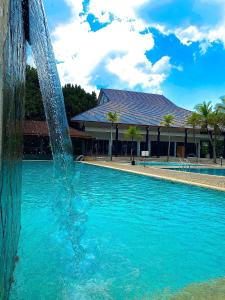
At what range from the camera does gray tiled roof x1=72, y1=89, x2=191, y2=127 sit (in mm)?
36334

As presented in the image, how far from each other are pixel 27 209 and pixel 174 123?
1196 inches

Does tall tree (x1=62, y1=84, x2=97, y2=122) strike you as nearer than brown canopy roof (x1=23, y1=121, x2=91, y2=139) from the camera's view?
No

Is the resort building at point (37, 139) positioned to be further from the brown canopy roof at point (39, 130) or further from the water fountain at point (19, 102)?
the water fountain at point (19, 102)

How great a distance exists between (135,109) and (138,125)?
5.58 m

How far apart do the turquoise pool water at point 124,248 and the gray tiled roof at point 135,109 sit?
23.4m

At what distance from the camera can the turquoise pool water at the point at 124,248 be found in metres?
4.91

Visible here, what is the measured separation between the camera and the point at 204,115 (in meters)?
33.4

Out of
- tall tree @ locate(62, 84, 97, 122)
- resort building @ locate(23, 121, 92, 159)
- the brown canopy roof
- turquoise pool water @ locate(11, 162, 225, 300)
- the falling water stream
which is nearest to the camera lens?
the falling water stream

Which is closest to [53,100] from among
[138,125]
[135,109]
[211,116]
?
[211,116]

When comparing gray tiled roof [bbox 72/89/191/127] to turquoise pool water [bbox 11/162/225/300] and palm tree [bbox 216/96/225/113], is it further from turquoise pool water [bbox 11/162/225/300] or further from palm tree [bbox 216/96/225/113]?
turquoise pool water [bbox 11/162/225/300]

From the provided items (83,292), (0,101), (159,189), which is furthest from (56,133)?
(159,189)

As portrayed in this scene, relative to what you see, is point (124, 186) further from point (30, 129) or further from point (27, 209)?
point (30, 129)

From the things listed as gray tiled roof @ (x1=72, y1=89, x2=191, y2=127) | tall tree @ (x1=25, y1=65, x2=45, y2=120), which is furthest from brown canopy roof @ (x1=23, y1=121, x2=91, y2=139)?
tall tree @ (x1=25, y1=65, x2=45, y2=120)

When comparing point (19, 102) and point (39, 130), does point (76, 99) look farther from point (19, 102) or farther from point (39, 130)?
point (19, 102)
